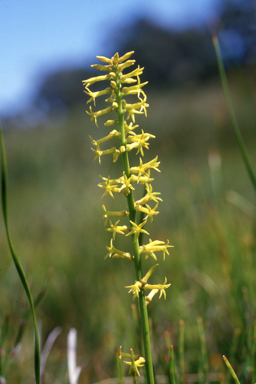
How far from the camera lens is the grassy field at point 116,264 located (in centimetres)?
226

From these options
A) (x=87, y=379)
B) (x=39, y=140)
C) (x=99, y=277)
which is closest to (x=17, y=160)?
(x=39, y=140)

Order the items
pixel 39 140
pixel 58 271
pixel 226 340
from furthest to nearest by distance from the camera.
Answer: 1. pixel 39 140
2. pixel 58 271
3. pixel 226 340

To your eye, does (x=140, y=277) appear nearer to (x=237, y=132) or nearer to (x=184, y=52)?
(x=237, y=132)

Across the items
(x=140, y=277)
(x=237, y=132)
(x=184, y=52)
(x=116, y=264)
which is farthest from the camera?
(x=184, y=52)

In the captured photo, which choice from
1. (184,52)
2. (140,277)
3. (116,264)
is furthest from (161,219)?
(184,52)

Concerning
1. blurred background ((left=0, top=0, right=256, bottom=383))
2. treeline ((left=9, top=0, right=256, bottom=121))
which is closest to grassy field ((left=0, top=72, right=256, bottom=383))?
blurred background ((left=0, top=0, right=256, bottom=383))

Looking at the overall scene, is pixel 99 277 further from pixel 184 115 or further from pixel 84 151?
pixel 184 115

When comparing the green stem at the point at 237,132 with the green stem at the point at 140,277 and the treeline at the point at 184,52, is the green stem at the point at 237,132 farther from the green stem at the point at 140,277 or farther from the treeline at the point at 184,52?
the treeline at the point at 184,52

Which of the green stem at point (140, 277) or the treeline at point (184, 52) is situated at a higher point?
the treeline at point (184, 52)

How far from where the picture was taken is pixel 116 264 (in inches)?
145

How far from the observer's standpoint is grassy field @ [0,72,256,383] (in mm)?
2264

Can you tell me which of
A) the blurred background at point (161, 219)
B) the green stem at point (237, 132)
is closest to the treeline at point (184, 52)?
the blurred background at point (161, 219)

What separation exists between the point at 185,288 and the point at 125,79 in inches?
102

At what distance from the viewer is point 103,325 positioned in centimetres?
285
